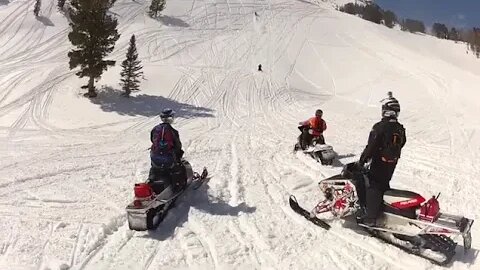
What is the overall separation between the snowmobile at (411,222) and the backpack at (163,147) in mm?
2660

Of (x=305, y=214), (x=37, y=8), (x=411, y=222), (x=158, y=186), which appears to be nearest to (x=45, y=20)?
(x=37, y=8)

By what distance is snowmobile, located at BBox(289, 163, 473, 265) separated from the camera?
6660 mm

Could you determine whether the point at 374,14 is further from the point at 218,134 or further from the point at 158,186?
the point at 158,186

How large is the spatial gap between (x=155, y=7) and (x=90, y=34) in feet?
72.2

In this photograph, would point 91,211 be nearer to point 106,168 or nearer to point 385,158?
point 106,168

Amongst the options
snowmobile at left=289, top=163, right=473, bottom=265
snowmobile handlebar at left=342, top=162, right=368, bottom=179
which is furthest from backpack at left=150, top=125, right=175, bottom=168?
→ snowmobile handlebar at left=342, top=162, right=368, bottom=179

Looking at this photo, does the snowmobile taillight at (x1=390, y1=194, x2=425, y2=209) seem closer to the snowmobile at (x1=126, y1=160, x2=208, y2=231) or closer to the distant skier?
the snowmobile at (x1=126, y1=160, x2=208, y2=231)

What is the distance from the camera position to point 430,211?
22.2 feet

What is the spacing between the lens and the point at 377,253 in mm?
7070

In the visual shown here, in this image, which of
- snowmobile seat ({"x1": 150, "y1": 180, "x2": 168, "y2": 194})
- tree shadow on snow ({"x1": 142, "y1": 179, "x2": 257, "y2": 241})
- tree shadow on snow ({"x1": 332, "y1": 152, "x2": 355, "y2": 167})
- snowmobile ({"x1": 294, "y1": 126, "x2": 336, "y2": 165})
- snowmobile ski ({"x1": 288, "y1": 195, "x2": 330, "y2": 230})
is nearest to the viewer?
tree shadow on snow ({"x1": 142, "y1": 179, "x2": 257, "y2": 241})

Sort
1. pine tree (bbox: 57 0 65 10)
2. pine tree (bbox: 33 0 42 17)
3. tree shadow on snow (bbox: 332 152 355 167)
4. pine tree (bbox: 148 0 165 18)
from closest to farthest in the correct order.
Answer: tree shadow on snow (bbox: 332 152 355 167) < pine tree (bbox: 33 0 42 17) < pine tree (bbox: 57 0 65 10) < pine tree (bbox: 148 0 165 18)

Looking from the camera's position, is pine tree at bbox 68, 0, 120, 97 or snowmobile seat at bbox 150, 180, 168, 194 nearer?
snowmobile seat at bbox 150, 180, 168, 194

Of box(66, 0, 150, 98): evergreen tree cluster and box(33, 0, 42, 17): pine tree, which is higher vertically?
box(33, 0, 42, 17): pine tree

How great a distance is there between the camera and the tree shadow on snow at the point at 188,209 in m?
7.70
